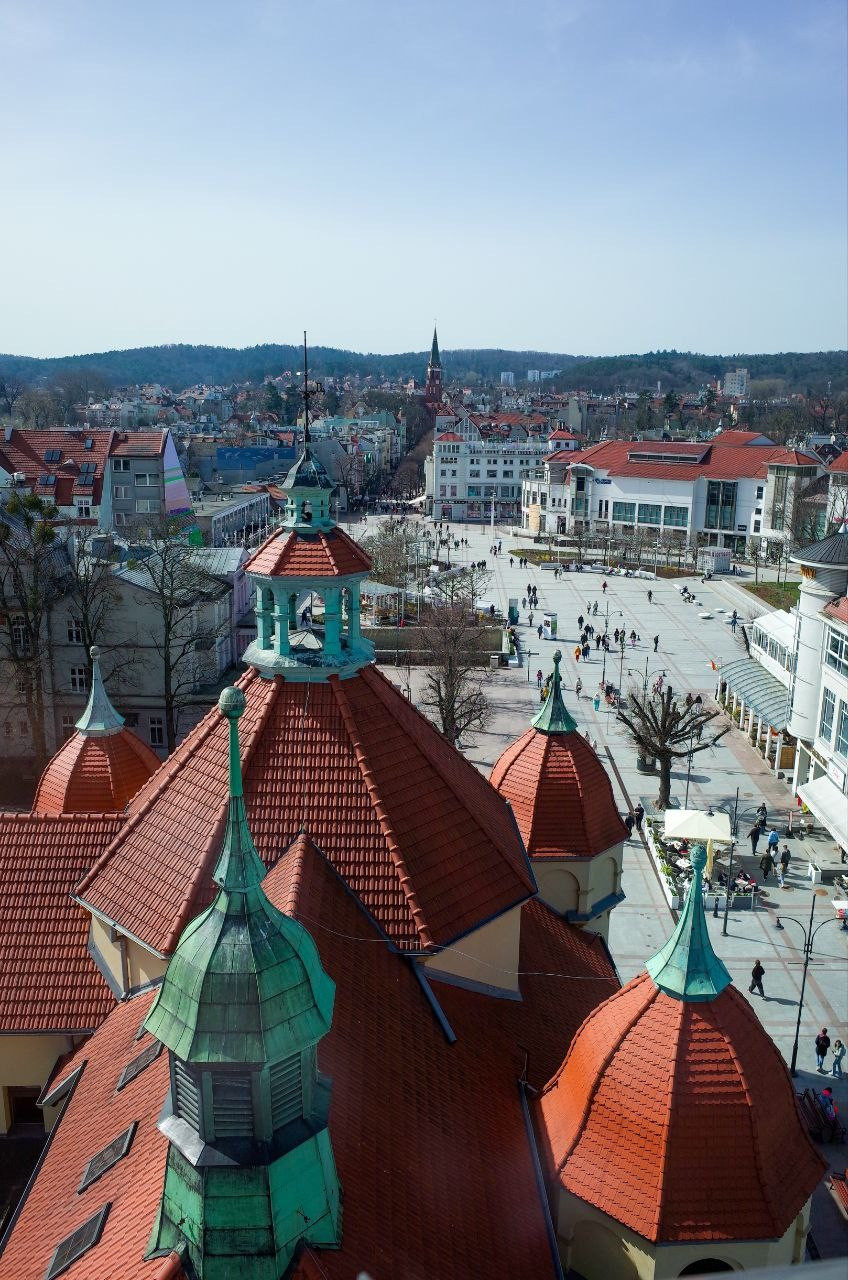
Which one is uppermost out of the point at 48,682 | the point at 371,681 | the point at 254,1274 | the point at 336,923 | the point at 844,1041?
the point at 371,681

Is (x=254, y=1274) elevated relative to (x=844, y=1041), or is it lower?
elevated

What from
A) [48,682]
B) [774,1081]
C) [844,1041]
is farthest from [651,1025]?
[48,682]

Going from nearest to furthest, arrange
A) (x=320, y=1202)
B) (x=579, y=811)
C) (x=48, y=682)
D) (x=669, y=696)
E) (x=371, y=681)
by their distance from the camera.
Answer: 1. (x=320, y=1202)
2. (x=371, y=681)
3. (x=579, y=811)
4. (x=669, y=696)
5. (x=48, y=682)

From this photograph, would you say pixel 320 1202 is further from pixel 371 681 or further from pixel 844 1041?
pixel 844 1041

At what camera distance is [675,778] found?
3650 cm

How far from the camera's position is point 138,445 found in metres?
70.8

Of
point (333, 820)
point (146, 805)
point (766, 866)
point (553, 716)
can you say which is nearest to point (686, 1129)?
point (333, 820)

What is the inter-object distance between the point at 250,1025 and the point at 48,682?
102 feet

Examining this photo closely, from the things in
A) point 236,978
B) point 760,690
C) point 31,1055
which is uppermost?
point 236,978

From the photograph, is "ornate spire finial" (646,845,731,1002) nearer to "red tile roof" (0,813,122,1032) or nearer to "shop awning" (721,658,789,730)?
"red tile roof" (0,813,122,1032)

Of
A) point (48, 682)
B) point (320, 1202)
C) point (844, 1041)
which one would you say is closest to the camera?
point (320, 1202)

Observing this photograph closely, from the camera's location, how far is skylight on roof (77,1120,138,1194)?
9500mm

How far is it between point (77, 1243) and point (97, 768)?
11.8 metres

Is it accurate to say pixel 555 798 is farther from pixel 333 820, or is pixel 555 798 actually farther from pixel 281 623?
pixel 281 623
